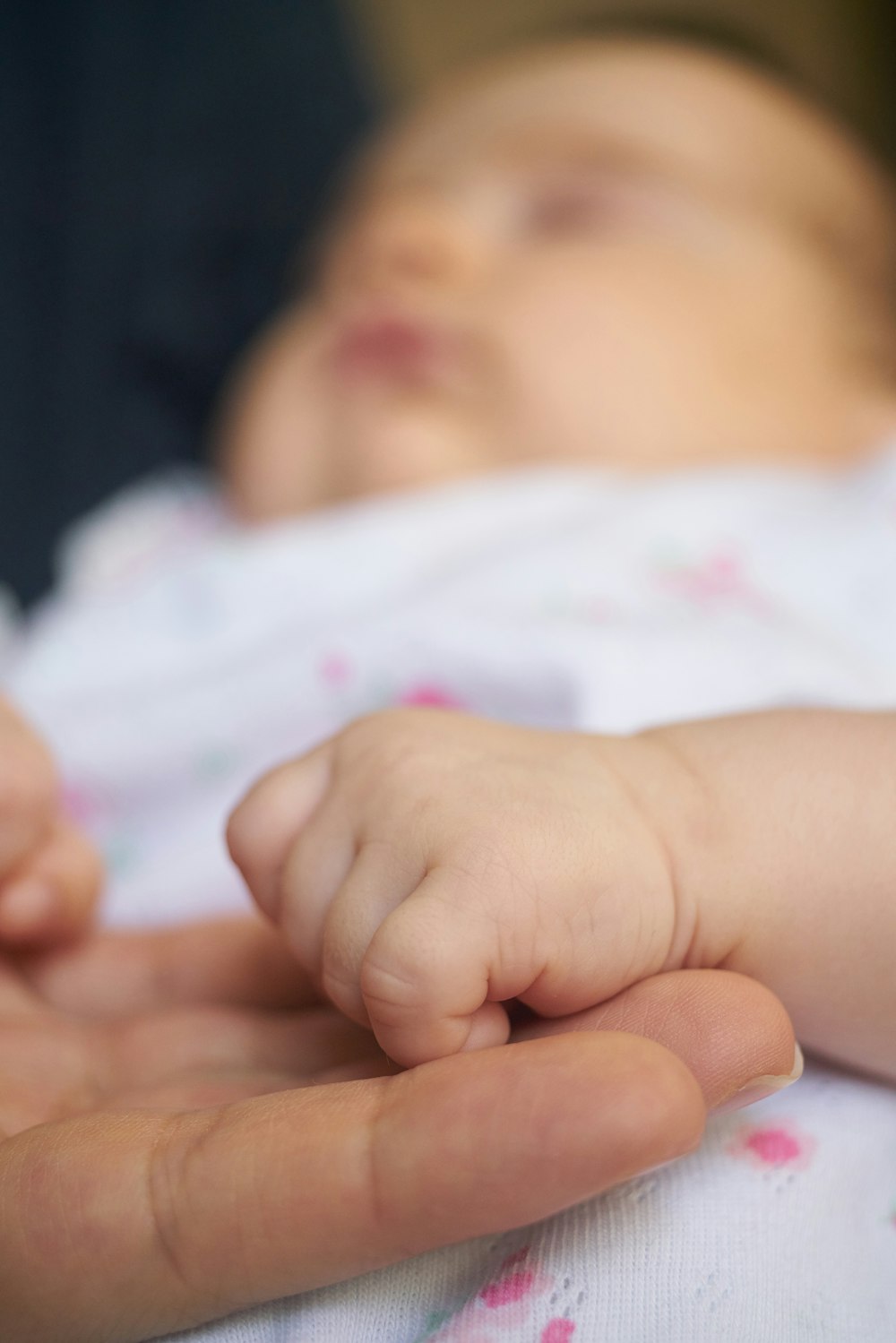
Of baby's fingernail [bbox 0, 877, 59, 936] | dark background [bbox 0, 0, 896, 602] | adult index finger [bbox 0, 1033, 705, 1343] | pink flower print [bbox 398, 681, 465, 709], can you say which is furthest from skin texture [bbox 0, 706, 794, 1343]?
dark background [bbox 0, 0, 896, 602]

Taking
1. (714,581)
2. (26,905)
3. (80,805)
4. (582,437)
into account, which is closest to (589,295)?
(582,437)

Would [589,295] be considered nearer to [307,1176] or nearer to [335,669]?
[335,669]

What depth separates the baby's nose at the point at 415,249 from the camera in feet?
3.82

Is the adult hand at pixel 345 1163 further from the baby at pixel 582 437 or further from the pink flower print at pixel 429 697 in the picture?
the pink flower print at pixel 429 697

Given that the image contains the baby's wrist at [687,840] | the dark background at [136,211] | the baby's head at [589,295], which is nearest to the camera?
the baby's wrist at [687,840]

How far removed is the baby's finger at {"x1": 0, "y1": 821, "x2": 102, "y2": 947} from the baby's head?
516mm

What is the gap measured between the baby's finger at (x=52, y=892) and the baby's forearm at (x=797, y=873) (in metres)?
0.32

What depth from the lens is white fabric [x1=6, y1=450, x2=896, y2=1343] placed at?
1.38 feet

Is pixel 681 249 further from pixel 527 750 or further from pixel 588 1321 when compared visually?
pixel 588 1321

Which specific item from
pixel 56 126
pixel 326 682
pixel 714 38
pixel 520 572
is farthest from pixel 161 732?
pixel 714 38

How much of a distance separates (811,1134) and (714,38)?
4.98 feet

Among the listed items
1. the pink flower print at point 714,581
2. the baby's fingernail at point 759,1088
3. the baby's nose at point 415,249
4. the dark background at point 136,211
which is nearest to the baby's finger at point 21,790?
the baby's fingernail at point 759,1088

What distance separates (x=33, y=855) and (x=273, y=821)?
192mm

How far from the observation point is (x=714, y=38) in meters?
1.54
